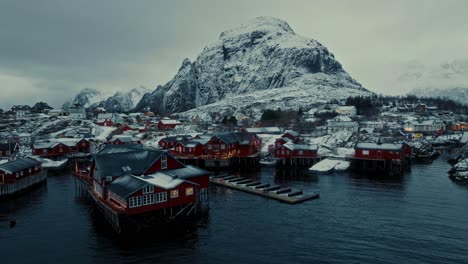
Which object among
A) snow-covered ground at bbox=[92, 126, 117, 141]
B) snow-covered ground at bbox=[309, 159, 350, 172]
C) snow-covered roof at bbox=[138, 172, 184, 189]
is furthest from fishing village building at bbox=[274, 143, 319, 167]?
snow-covered ground at bbox=[92, 126, 117, 141]

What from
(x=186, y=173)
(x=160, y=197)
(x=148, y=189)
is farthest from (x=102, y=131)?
(x=148, y=189)

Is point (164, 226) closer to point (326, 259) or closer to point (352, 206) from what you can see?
point (326, 259)

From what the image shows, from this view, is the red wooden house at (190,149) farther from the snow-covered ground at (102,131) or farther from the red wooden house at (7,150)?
the snow-covered ground at (102,131)

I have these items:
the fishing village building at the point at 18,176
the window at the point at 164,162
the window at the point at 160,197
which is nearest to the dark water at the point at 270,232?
the fishing village building at the point at 18,176

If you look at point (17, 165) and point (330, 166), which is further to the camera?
point (330, 166)

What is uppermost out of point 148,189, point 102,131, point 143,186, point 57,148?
point 102,131

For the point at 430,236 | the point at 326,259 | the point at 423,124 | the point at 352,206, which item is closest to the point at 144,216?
the point at 326,259

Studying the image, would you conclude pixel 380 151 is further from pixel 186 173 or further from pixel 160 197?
pixel 160 197
